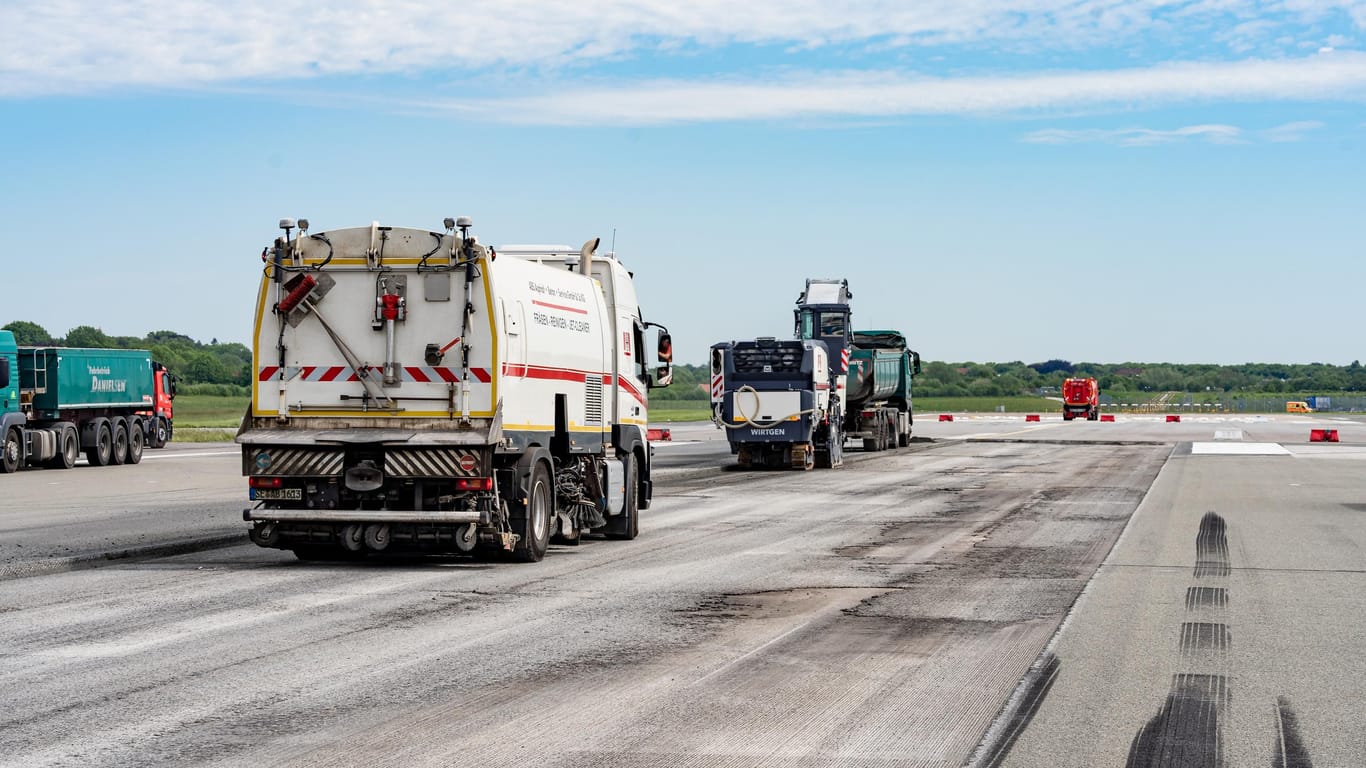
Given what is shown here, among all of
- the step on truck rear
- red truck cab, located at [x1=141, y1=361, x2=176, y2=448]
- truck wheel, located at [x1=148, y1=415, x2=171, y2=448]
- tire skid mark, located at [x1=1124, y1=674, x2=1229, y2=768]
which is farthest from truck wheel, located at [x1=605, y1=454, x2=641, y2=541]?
truck wheel, located at [x1=148, y1=415, x2=171, y2=448]

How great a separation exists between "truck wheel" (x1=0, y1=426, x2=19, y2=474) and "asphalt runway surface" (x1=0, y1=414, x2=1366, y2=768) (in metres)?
14.9

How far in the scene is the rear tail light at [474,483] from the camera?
46.8 ft

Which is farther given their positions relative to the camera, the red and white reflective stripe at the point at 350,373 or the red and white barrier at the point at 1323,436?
the red and white barrier at the point at 1323,436

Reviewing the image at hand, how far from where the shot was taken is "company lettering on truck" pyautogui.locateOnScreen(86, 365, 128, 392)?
3803cm

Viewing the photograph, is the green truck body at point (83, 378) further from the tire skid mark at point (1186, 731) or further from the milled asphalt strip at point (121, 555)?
the tire skid mark at point (1186, 731)

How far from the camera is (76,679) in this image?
902 cm

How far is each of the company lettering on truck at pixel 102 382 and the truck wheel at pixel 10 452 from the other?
3917 millimetres

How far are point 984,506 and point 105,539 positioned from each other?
1303cm

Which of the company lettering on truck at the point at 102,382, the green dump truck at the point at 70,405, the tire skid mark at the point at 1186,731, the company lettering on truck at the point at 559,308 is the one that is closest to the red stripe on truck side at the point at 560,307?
the company lettering on truck at the point at 559,308

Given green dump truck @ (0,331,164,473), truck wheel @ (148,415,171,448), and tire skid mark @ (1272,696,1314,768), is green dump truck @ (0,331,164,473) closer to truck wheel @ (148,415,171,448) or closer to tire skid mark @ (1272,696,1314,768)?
truck wheel @ (148,415,171,448)

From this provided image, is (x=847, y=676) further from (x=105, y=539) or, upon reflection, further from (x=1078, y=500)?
(x=1078, y=500)

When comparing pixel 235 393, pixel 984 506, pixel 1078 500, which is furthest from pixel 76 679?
pixel 235 393

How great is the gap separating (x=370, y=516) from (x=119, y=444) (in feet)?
89.0

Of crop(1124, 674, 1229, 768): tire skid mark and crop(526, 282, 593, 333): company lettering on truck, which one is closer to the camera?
crop(1124, 674, 1229, 768): tire skid mark
